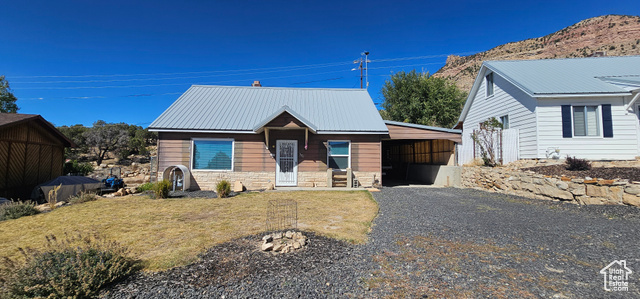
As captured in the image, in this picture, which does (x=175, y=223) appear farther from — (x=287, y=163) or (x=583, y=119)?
(x=583, y=119)

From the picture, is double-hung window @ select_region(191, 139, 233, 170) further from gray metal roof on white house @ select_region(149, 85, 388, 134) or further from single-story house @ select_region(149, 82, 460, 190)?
gray metal roof on white house @ select_region(149, 85, 388, 134)

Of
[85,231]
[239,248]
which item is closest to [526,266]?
[239,248]

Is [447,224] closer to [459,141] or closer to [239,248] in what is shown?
[239,248]

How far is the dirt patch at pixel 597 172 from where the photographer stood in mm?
7679

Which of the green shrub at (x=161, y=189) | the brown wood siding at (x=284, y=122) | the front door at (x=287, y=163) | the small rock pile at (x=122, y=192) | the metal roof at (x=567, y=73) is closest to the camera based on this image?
the green shrub at (x=161, y=189)

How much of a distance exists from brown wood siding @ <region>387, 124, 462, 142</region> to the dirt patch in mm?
4177

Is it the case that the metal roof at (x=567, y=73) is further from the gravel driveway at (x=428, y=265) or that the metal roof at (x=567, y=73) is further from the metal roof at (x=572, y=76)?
the gravel driveway at (x=428, y=265)

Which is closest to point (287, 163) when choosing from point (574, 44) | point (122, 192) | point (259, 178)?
point (259, 178)

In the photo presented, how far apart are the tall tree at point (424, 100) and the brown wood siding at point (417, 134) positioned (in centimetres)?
1170

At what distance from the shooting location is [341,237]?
490cm

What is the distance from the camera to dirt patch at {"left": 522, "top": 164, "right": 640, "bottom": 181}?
7.68 metres

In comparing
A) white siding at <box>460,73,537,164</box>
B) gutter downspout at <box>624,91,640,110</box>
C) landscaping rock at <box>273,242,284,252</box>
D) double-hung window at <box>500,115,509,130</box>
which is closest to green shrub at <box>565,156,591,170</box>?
white siding at <box>460,73,537,164</box>

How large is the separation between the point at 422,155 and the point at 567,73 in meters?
8.54

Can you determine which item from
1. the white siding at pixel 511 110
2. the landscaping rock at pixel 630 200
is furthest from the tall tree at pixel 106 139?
the landscaping rock at pixel 630 200
